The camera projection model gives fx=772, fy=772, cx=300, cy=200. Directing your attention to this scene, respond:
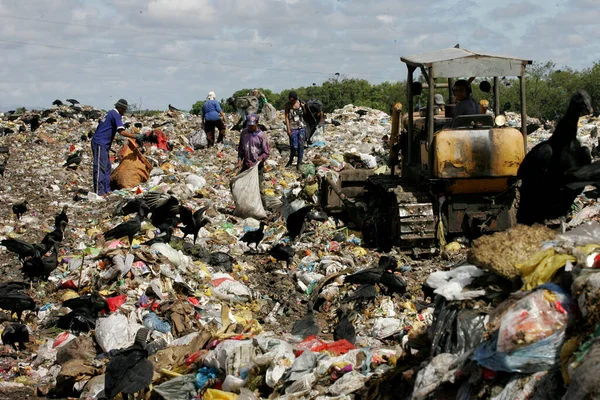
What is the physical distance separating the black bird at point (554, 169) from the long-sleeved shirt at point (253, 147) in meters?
5.86

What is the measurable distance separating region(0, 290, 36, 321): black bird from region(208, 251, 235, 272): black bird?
231 cm

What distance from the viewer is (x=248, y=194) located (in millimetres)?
11453

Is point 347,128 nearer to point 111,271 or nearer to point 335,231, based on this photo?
point 335,231

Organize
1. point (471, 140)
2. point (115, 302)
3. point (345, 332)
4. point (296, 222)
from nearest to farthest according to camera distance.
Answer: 1. point (345, 332)
2. point (115, 302)
3. point (471, 140)
4. point (296, 222)

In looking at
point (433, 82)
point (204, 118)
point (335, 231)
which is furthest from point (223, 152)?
point (433, 82)

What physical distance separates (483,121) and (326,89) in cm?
2989

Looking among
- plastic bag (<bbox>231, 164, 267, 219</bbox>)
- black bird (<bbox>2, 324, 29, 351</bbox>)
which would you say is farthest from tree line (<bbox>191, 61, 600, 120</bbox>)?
black bird (<bbox>2, 324, 29, 351</bbox>)

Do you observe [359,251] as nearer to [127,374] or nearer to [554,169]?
[554,169]

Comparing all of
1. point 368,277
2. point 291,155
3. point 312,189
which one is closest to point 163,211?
point 312,189

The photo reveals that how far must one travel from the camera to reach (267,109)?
880 inches

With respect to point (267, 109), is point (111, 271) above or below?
below

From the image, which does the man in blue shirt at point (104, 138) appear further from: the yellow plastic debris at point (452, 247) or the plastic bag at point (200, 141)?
the yellow plastic debris at point (452, 247)

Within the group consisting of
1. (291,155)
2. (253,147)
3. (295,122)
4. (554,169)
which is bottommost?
(291,155)

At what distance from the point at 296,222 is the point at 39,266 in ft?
10.5
